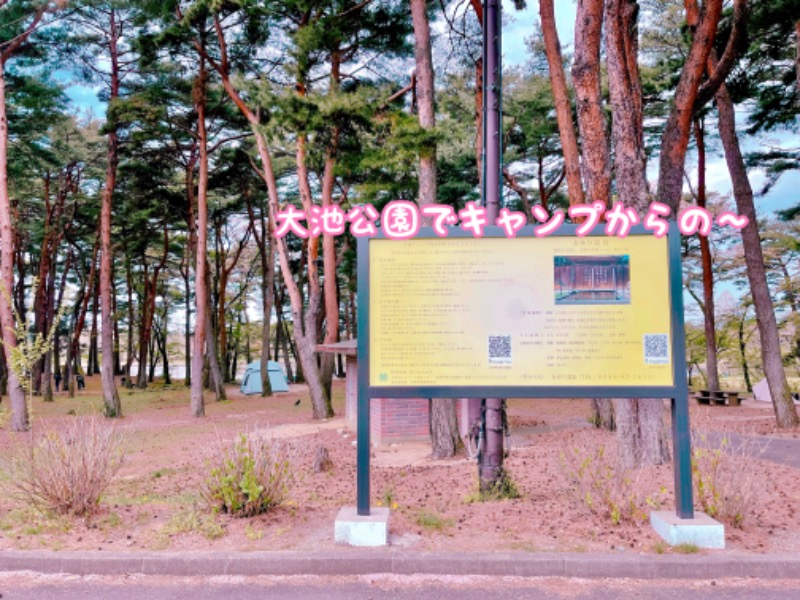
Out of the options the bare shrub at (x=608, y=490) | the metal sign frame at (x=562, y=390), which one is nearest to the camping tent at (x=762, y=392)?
the bare shrub at (x=608, y=490)

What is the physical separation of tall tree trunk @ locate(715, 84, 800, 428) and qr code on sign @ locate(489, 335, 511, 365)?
8.58 metres

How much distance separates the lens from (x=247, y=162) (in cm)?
2020

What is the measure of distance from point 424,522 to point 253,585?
57.2 inches

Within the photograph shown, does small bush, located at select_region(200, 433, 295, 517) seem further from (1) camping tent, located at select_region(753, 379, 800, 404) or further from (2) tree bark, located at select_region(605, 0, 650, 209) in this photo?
(1) camping tent, located at select_region(753, 379, 800, 404)

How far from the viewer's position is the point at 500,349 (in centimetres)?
447

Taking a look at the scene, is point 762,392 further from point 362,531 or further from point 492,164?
point 362,531

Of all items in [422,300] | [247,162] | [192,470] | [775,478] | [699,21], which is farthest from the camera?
[247,162]

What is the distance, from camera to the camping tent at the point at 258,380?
1048 inches

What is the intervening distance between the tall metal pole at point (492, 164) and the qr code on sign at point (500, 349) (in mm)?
1037

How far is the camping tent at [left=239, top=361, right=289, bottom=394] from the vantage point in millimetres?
26625

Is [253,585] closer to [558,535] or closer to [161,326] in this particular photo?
[558,535]

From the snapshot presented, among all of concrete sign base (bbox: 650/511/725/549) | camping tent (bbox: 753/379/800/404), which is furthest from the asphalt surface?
camping tent (bbox: 753/379/800/404)

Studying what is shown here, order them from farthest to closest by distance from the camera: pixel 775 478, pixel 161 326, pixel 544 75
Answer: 1. pixel 161 326
2. pixel 544 75
3. pixel 775 478

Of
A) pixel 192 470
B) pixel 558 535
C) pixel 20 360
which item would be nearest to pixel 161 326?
pixel 192 470
